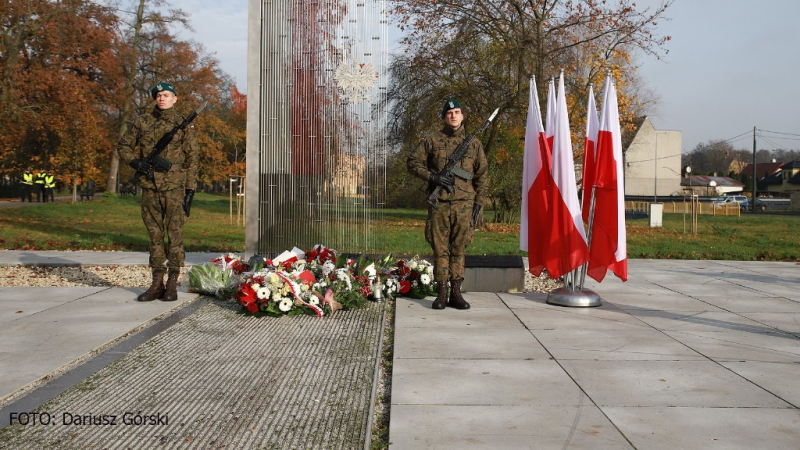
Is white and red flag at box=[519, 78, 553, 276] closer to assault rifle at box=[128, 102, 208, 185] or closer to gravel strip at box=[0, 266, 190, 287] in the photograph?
assault rifle at box=[128, 102, 208, 185]

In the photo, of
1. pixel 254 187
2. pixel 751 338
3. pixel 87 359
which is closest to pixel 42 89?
pixel 254 187

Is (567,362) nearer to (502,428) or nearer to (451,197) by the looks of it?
(502,428)

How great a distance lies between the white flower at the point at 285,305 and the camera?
23.5 feet

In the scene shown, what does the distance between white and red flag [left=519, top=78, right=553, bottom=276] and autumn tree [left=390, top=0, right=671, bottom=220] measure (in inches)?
479

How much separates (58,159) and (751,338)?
29.8 meters

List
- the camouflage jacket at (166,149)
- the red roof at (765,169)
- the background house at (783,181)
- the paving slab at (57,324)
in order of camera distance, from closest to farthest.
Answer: the paving slab at (57,324) < the camouflage jacket at (166,149) < the background house at (783,181) < the red roof at (765,169)

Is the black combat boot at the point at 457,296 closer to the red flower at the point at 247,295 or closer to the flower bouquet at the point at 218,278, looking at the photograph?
the red flower at the point at 247,295

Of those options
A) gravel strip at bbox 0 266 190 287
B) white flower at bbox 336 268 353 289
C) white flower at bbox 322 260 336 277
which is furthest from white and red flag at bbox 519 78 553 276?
gravel strip at bbox 0 266 190 287

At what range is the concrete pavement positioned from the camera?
380 centimetres

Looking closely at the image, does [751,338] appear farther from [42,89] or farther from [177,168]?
[42,89]

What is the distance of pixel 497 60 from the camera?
22953 mm

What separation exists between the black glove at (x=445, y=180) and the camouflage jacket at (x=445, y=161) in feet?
0.22

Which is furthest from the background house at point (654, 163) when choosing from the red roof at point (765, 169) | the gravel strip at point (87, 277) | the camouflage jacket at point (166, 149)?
the camouflage jacket at point (166, 149)

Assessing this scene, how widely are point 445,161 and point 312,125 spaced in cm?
257
